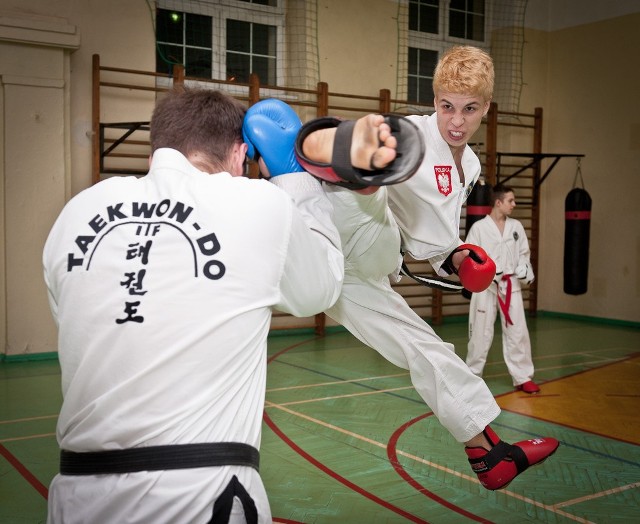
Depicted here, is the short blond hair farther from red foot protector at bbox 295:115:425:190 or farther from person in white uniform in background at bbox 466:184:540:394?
person in white uniform in background at bbox 466:184:540:394

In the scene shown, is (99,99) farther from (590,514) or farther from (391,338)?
(590,514)

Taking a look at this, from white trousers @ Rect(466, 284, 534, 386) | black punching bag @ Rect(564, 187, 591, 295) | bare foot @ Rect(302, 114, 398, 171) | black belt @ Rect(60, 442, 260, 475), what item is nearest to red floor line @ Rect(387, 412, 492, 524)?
white trousers @ Rect(466, 284, 534, 386)

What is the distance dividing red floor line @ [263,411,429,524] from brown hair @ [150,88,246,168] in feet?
7.79

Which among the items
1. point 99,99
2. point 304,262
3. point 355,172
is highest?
point 99,99

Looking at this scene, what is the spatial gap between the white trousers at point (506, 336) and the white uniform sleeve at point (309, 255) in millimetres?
4579

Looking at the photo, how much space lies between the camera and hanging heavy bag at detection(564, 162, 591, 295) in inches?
371

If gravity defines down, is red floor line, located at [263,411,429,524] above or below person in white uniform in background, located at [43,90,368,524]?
below

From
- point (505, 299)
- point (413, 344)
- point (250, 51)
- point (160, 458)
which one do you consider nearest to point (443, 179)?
point (413, 344)

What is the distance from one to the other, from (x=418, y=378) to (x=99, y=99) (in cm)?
568

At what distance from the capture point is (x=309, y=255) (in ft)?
5.37

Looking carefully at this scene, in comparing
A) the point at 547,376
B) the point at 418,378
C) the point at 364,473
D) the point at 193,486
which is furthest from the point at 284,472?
the point at 547,376

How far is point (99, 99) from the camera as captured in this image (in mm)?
7398

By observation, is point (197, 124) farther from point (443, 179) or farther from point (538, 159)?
point (538, 159)

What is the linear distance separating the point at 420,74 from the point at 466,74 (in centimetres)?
736
